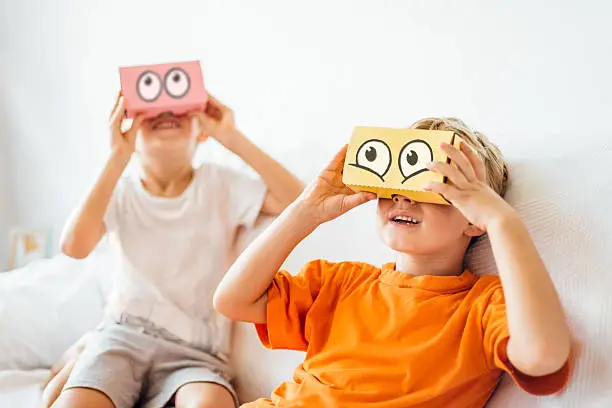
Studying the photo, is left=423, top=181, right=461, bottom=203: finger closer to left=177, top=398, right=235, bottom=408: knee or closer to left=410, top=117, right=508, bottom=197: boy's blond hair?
left=410, top=117, right=508, bottom=197: boy's blond hair

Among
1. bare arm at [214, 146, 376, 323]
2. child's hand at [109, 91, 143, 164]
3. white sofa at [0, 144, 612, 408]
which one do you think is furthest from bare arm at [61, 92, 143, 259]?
bare arm at [214, 146, 376, 323]

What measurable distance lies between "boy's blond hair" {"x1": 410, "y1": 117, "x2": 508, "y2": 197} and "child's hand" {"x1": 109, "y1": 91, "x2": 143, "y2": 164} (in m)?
0.62

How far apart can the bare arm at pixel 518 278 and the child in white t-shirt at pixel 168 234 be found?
58 cm

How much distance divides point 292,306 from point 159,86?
55cm

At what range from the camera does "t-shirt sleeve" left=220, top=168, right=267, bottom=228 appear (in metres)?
1.55

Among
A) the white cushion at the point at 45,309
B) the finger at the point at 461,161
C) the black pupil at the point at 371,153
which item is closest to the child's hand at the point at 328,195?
the black pupil at the point at 371,153

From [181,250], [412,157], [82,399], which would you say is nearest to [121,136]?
[181,250]

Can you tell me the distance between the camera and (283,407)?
42.1 inches

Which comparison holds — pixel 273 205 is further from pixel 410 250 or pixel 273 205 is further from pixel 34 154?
pixel 34 154

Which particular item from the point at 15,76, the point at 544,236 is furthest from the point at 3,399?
the point at 15,76

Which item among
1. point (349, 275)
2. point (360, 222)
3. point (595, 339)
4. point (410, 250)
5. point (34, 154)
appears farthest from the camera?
point (34, 154)

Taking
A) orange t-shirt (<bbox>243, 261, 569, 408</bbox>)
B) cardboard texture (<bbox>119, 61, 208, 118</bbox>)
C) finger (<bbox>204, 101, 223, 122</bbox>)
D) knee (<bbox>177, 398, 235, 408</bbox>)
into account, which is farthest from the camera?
finger (<bbox>204, 101, 223, 122</bbox>)

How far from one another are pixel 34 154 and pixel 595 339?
6.00 feet

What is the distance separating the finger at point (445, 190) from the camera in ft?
3.11
